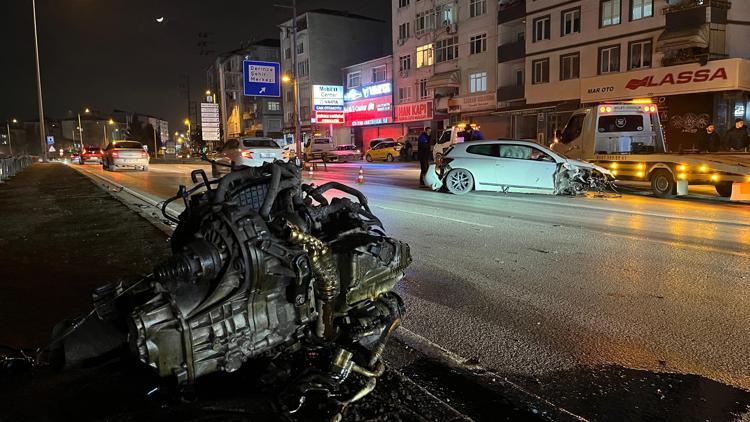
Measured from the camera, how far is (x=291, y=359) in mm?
3604

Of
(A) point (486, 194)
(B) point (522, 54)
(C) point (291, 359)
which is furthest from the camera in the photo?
(B) point (522, 54)

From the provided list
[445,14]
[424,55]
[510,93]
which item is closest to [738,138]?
[510,93]

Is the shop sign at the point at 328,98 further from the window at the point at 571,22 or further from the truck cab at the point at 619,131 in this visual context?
the truck cab at the point at 619,131

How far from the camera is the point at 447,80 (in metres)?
44.0

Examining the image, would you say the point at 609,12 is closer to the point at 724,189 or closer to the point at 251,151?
the point at 724,189

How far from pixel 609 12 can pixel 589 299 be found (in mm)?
31752

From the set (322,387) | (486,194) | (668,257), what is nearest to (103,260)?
(322,387)

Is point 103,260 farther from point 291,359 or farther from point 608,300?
point 608,300

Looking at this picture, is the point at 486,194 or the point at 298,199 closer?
the point at 298,199

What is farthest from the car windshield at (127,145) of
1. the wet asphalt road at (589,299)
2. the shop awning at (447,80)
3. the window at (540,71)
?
the window at (540,71)

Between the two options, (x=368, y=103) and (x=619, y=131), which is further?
(x=368, y=103)

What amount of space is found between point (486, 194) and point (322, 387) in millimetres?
12751

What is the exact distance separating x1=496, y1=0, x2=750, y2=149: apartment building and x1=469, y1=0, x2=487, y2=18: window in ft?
6.10

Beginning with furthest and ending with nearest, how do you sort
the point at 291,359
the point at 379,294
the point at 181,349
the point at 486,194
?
the point at 486,194, the point at 379,294, the point at 291,359, the point at 181,349
